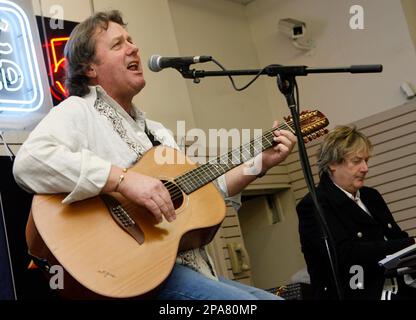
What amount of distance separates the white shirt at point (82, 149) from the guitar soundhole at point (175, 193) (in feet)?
0.50

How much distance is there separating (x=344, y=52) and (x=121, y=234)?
3715 mm

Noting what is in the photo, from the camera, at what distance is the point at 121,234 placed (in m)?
1.84

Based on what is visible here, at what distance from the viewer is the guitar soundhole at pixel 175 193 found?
81.0 inches

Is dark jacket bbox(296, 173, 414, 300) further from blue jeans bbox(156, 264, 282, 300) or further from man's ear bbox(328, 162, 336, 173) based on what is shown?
blue jeans bbox(156, 264, 282, 300)

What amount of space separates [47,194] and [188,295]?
555mm

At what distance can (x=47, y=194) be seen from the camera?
185 cm

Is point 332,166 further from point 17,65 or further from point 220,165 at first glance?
point 17,65

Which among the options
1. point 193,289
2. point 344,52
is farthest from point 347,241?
point 344,52

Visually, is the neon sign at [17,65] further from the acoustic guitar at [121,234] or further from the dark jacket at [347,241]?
the dark jacket at [347,241]

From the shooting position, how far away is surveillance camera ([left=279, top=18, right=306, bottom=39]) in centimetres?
518

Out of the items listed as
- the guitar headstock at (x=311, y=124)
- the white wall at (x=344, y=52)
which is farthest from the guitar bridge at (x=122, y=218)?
the white wall at (x=344, y=52)

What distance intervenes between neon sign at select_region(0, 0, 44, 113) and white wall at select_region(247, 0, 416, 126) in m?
2.74

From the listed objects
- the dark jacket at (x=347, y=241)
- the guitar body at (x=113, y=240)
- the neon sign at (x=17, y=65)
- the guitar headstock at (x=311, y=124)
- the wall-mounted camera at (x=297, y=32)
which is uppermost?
the wall-mounted camera at (x=297, y=32)
